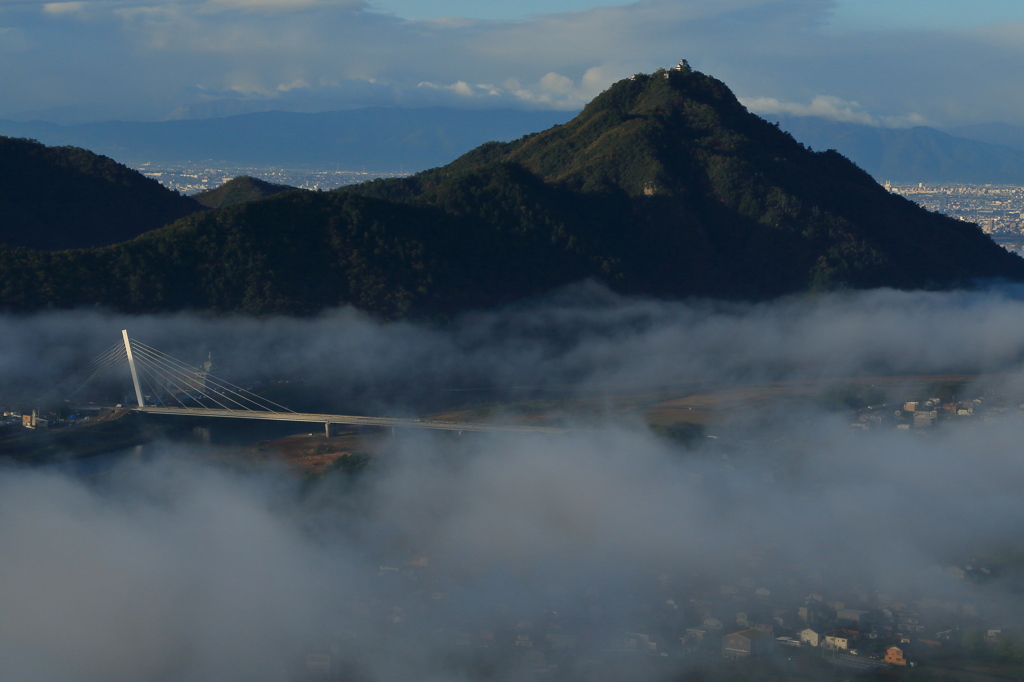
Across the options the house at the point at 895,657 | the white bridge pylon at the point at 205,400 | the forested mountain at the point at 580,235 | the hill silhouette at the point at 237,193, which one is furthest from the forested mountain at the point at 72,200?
the house at the point at 895,657

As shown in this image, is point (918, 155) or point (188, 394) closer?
point (188, 394)

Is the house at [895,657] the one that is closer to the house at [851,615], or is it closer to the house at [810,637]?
the house at [810,637]

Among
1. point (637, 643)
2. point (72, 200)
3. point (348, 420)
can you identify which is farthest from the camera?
point (72, 200)

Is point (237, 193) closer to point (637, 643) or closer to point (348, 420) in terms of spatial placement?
point (348, 420)

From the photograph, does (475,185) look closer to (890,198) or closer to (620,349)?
(620,349)

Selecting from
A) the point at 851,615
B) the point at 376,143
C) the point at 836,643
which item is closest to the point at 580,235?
the point at 851,615

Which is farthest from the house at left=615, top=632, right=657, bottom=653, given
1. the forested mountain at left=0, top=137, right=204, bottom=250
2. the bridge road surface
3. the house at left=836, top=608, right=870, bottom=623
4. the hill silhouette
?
the hill silhouette

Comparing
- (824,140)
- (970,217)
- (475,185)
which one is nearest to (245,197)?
(475,185)
